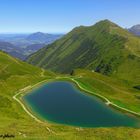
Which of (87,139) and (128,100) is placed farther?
(128,100)

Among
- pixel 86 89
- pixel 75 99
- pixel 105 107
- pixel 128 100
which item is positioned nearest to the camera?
pixel 105 107

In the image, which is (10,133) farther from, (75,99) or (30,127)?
(75,99)

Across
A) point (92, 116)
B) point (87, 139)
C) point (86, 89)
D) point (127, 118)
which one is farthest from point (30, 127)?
point (86, 89)

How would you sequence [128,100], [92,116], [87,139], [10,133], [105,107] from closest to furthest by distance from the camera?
1. [87,139]
2. [10,133]
3. [92,116]
4. [105,107]
5. [128,100]

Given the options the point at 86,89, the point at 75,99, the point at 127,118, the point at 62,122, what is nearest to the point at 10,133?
the point at 62,122

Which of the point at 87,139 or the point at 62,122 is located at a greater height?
the point at 87,139

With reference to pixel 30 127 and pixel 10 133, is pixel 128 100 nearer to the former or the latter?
pixel 30 127
